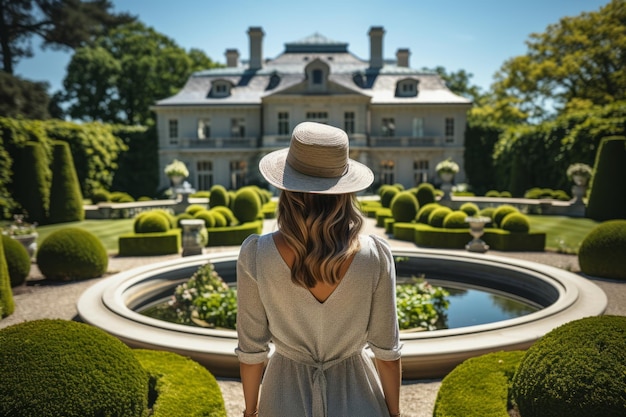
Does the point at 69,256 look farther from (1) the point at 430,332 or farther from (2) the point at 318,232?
(2) the point at 318,232

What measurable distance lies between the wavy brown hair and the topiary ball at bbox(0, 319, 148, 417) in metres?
1.76

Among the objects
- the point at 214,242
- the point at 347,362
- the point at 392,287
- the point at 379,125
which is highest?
the point at 379,125

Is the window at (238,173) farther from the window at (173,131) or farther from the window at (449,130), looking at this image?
the window at (449,130)

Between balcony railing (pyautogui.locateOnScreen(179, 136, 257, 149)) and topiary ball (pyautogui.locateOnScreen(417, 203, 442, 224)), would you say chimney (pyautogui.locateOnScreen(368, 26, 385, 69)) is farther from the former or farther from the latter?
topiary ball (pyautogui.locateOnScreen(417, 203, 442, 224))

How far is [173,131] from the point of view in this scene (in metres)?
34.0

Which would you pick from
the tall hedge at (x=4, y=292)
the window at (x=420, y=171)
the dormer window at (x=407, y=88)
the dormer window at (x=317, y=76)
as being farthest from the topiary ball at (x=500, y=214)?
the dormer window at (x=407, y=88)

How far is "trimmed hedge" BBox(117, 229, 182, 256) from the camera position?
12797mm

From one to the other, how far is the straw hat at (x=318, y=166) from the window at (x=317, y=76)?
31.8 m

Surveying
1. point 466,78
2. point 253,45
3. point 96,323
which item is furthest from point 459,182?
point 96,323

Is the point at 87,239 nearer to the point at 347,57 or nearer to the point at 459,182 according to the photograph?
the point at 459,182

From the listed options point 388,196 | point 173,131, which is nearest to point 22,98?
point 173,131

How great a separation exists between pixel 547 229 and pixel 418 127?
60.5 feet

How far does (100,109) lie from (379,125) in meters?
22.0

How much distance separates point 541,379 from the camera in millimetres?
2947
